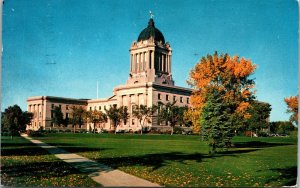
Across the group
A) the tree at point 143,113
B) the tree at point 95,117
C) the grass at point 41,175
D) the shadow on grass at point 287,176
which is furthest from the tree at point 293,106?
the tree at point 143,113

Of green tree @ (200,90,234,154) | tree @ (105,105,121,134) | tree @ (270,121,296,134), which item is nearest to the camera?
green tree @ (200,90,234,154)

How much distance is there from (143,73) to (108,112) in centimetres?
1297

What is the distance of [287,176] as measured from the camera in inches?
605

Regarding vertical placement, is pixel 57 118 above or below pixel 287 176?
above

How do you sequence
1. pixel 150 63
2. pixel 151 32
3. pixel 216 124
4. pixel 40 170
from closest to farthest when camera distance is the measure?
1. pixel 40 170
2. pixel 216 124
3. pixel 151 32
4. pixel 150 63

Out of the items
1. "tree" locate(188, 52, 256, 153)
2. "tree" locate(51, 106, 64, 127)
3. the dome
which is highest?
the dome

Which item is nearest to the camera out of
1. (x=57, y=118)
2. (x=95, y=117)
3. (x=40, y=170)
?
(x=40, y=170)

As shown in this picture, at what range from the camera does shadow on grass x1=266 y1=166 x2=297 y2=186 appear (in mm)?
14441

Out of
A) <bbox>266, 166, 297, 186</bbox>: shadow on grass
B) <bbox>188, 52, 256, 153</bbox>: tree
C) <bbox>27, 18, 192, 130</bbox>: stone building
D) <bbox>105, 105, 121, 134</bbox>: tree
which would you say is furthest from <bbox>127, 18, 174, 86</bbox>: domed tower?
<bbox>266, 166, 297, 186</bbox>: shadow on grass

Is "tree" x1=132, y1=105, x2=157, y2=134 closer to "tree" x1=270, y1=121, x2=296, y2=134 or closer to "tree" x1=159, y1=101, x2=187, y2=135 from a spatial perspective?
"tree" x1=159, y1=101, x2=187, y2=135

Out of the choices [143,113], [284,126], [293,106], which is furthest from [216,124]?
[143,113]

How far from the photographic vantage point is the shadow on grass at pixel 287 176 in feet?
47.4

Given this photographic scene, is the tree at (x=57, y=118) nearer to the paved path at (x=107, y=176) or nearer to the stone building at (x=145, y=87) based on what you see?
the stone building at (x=145, y=87)

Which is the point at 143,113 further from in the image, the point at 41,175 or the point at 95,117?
the point at 41,175
